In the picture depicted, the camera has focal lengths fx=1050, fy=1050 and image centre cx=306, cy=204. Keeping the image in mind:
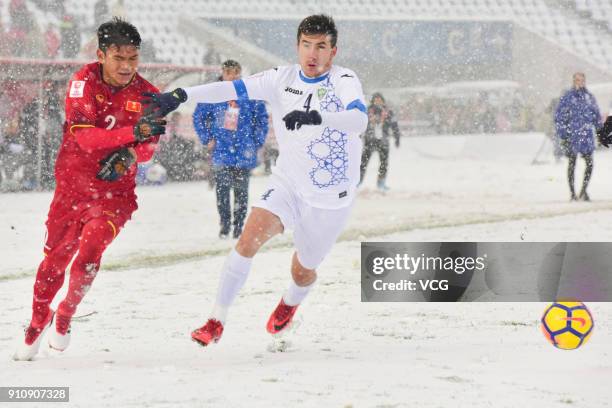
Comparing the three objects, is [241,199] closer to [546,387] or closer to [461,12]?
A: [546,387]

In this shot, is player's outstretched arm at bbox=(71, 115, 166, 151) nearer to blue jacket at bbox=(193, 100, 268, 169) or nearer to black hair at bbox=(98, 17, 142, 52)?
black hair at bbox=(98, 17, 142, 52)

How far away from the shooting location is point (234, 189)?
9562 mm

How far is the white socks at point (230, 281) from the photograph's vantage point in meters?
4.96

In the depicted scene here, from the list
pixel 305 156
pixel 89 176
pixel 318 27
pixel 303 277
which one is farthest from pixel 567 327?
pixel 89 176

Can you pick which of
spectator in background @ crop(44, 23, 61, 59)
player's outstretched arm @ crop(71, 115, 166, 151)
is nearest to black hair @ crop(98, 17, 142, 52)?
player's outstretched arm @ crop(71, 115, 166, 151)

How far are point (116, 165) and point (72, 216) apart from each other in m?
0.32

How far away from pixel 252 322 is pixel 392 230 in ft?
15.6

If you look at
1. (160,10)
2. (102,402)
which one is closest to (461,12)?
(160,10)

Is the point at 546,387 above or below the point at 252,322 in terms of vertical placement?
above

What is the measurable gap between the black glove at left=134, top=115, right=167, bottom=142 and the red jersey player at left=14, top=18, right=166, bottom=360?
0.26ft

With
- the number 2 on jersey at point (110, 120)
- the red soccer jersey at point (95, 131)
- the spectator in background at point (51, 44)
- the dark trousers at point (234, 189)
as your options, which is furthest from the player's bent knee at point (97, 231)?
the spectator in background at point (51, 44)

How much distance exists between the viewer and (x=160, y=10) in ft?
99.3

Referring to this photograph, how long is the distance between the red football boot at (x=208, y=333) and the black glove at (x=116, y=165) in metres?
0.80

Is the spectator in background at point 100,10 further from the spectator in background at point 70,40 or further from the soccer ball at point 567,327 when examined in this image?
the soccer ball at point 567,327
